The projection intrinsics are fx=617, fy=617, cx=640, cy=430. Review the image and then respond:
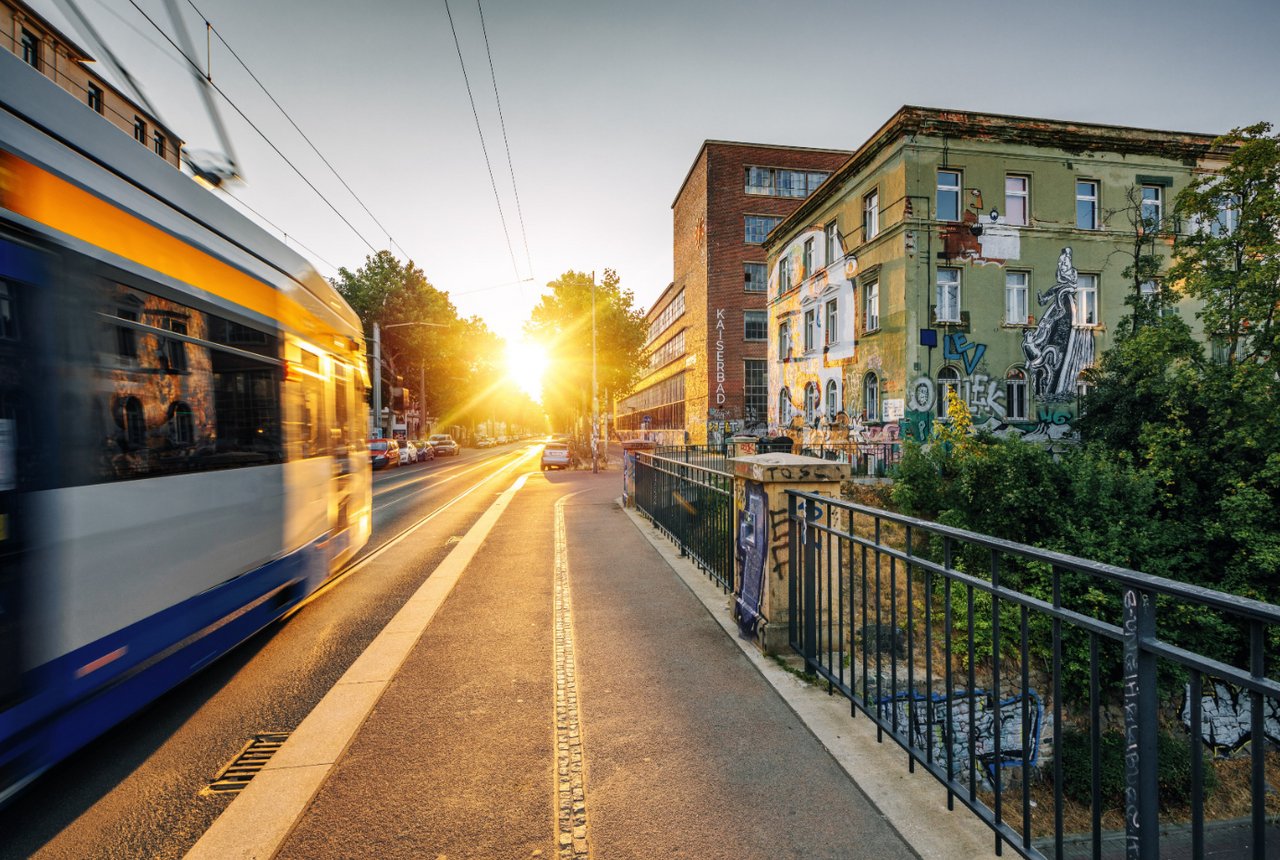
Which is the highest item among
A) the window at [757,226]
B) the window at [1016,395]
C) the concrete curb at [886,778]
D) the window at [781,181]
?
the window at [781,181]

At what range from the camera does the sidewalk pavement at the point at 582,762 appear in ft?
8.45

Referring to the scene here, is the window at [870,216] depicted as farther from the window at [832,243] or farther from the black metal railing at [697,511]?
the black metal railing at [697,511]

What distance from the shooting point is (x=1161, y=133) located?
21688 millimetres

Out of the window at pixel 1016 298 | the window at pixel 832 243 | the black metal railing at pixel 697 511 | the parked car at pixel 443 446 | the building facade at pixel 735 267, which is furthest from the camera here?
the parked car at pixel 443 446

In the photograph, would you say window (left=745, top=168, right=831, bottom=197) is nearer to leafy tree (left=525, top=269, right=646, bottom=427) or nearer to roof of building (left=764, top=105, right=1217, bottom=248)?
leafy tree (left=525, top=269, right=646, bottom=427)

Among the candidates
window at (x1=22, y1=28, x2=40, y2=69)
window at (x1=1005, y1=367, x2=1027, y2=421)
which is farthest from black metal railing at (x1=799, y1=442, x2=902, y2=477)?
window at (x1=22, y1=28, x2=40, y2=69)

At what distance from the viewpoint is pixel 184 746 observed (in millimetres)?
3410

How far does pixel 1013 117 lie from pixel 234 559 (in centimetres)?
2537

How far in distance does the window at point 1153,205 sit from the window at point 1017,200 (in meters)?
4.47

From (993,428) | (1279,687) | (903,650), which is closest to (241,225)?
(1279,687)

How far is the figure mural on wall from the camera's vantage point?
68.8 feet

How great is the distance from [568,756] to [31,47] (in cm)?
3251

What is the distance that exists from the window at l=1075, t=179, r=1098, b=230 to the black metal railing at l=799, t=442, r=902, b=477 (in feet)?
35.0

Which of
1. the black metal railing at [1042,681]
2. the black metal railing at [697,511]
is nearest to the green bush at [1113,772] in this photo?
the black metal railing at [1042,681]
